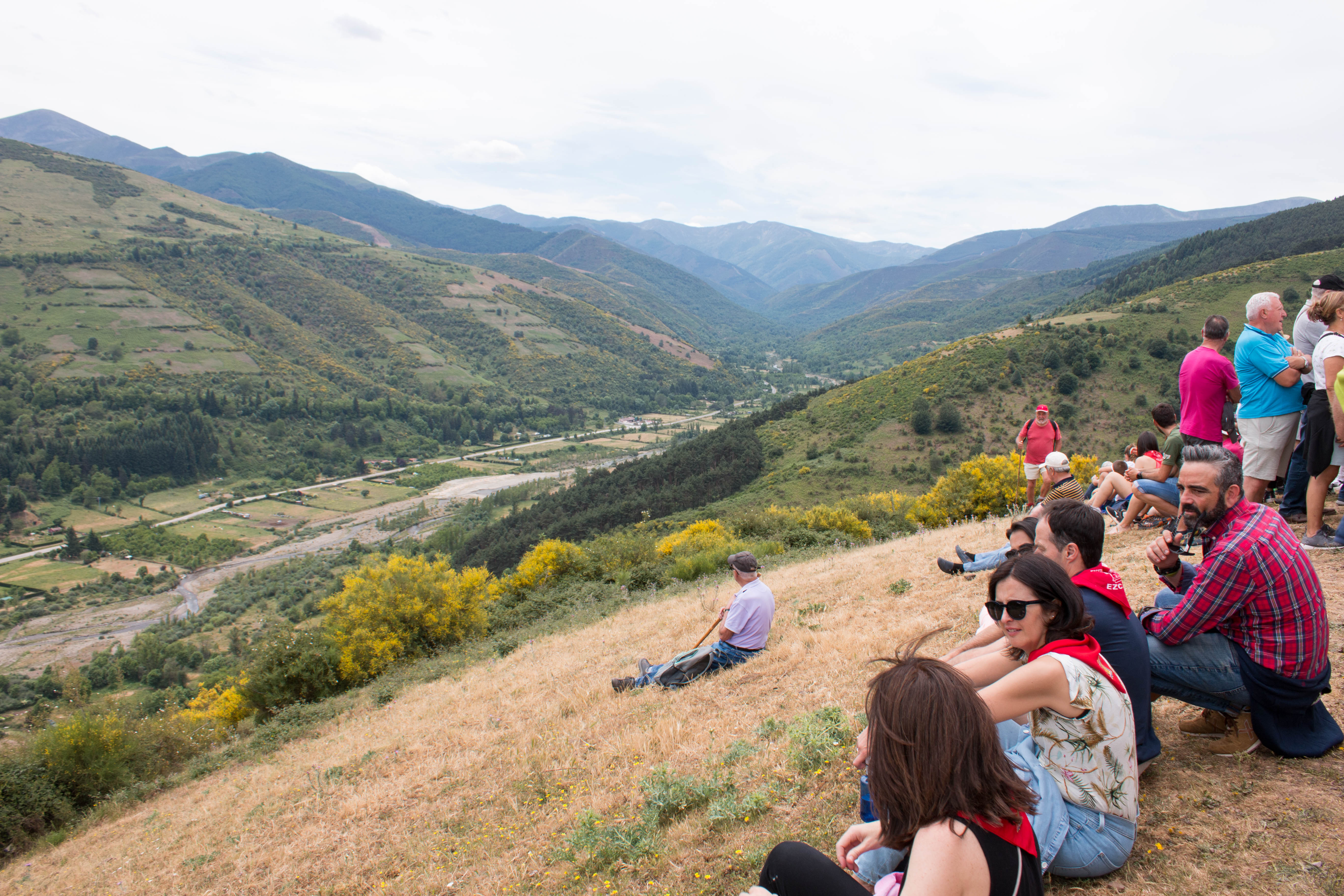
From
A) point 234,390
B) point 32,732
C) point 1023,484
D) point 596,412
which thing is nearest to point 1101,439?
point 1023,484

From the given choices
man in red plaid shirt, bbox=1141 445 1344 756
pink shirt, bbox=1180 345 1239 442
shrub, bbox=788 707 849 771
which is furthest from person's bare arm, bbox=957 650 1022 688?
pink shirt, bbox=1180 345 1239 442

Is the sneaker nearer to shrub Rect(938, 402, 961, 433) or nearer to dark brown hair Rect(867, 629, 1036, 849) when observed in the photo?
dark brown hair Rect(867, 629, 1036, 849)

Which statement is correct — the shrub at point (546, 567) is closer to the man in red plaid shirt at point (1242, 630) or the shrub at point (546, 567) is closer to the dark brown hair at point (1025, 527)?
the dark brown hair at point (1025, 527)

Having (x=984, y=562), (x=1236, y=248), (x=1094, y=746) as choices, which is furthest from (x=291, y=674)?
(x=1236, y=248)

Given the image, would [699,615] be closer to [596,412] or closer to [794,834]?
[794,834]

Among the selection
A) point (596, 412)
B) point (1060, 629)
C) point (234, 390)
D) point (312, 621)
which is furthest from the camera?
point (596, 412)

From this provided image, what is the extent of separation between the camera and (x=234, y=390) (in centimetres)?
12000

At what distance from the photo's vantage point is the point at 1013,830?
2068 mm

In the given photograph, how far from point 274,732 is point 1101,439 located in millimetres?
53081

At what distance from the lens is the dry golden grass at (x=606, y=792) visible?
10.8 feet

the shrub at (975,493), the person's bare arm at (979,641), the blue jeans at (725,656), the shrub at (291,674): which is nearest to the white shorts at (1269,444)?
the person's bare arm at (979,641)

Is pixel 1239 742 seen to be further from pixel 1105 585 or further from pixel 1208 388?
pixel 1208 388

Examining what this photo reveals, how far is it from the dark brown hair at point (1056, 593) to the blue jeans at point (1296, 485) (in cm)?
616

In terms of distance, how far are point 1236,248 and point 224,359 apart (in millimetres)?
189247
